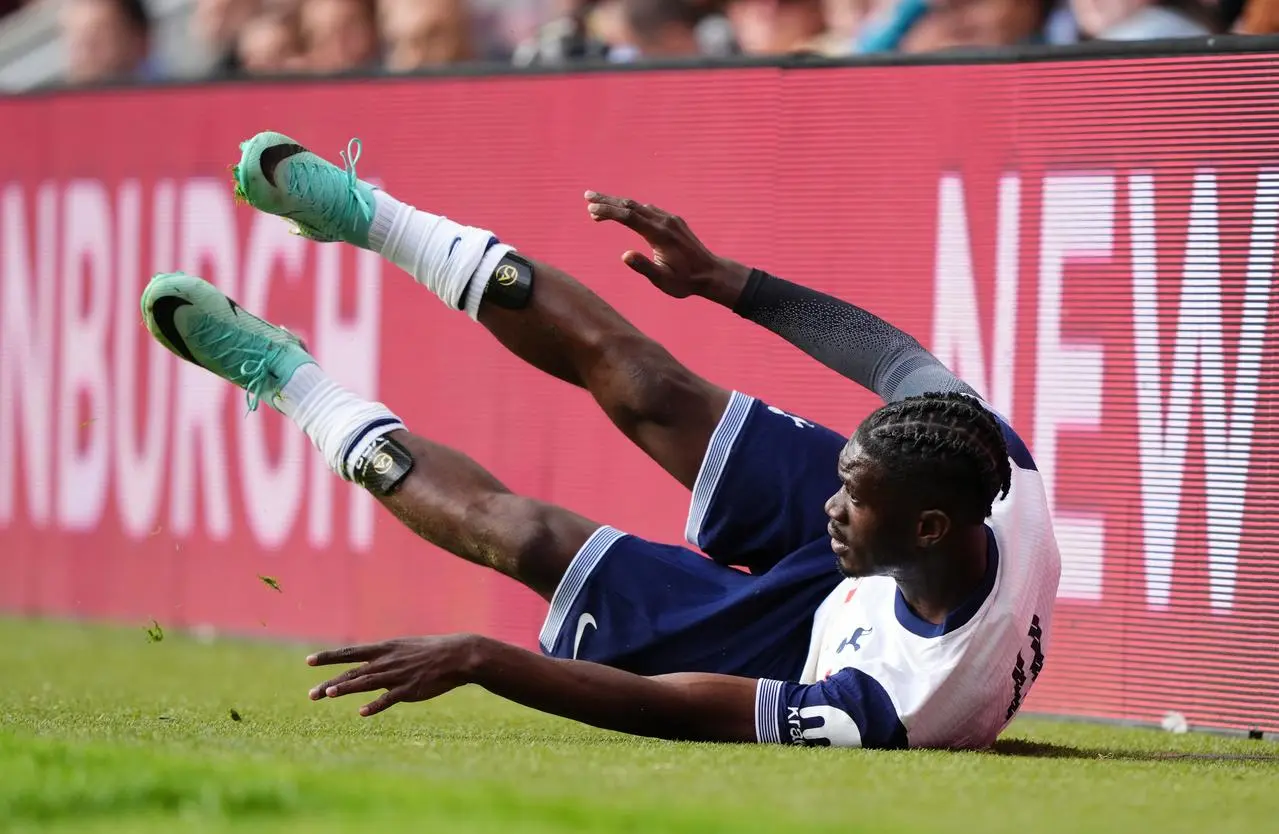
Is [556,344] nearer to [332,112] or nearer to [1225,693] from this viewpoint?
[1225,693]

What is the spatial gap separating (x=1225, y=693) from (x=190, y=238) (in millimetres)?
4287

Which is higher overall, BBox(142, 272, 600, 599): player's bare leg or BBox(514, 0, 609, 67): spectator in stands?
BBox(514, 0, 609, 67): spectator in stands

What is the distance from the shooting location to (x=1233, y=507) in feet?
15.9

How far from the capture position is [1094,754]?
4148 mm

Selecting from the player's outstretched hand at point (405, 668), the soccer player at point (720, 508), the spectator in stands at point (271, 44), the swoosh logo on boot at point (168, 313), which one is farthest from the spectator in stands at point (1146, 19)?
the spectator in stands at point (271, 44)

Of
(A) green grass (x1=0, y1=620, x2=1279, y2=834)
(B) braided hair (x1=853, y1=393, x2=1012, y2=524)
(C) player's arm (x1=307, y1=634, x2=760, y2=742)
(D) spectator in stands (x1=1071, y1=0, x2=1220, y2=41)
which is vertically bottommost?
(A) green grass (x1=0, y1=620, x2=1279, y2=834)

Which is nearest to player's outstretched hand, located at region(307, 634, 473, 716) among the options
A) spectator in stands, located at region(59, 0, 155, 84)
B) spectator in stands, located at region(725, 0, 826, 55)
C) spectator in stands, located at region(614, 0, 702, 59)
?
spectator in stands, located at region(614, 0, 702, 59)

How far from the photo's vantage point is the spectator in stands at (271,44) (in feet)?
27.0

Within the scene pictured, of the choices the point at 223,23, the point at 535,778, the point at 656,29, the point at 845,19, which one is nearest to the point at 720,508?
the point at 535,778

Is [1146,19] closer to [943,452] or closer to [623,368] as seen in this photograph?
[623,368]

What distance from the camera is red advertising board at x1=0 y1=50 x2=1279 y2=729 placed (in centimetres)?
490

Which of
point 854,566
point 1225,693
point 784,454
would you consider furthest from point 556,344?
point 1225,693

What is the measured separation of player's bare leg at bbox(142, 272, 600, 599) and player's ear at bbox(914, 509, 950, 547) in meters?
0.87

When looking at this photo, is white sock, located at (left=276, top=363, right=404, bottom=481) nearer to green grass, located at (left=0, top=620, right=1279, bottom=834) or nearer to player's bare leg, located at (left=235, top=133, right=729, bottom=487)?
player's bare leg, located at (left=235, top=133, right=729, bottom=487)
